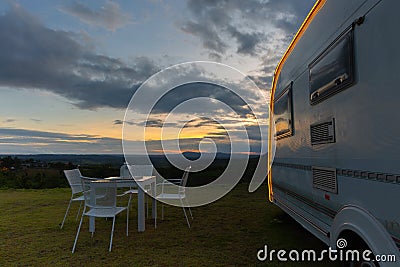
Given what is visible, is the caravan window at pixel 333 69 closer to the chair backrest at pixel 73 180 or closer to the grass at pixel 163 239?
the grass at pixel 163 239

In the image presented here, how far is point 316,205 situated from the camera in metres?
2.60

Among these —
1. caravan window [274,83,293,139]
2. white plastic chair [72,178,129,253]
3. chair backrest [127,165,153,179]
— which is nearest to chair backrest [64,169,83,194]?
white plastic chair [72,178,129,253]

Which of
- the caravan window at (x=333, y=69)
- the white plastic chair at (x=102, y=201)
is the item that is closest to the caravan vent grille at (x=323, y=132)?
the caravan window at (x=333, y=69)

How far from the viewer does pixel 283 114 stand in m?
3.83

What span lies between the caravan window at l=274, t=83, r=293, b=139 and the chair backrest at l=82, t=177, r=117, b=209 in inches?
91.3

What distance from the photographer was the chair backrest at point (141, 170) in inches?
233

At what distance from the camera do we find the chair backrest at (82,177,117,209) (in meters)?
3.96

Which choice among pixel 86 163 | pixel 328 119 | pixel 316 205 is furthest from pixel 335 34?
pixel 86 163

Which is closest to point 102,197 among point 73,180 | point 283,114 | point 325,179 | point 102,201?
point 102,201

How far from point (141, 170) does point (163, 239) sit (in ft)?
6.16

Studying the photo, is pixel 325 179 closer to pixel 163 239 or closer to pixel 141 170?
pixel 163 239

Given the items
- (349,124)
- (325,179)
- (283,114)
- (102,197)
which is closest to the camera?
(349,124)

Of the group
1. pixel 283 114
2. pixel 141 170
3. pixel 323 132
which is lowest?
pixel 141 170

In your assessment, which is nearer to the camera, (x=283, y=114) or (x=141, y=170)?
(x=283, y=114)
